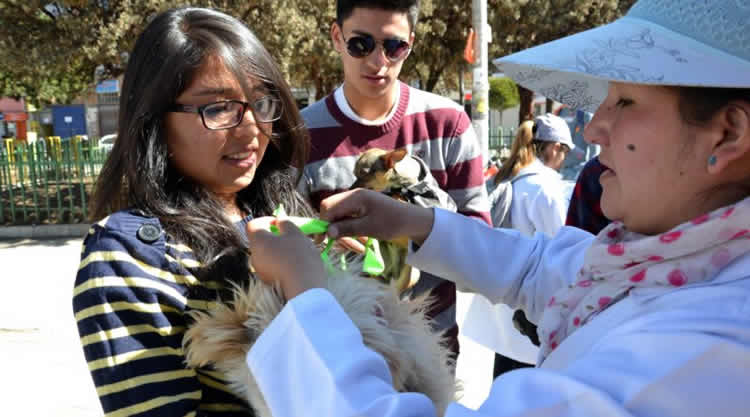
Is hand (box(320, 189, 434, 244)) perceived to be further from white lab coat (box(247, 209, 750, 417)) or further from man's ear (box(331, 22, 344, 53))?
man's ear (box(331, 22, 344, 53))

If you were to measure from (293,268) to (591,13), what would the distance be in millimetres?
18910

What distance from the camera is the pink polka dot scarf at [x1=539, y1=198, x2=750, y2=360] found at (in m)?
1.01

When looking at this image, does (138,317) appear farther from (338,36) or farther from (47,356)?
(47,356)

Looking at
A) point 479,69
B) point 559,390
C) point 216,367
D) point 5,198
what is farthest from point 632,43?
point 5,198

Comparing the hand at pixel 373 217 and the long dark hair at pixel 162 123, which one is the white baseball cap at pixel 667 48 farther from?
the long dark hair at pixel 162 123

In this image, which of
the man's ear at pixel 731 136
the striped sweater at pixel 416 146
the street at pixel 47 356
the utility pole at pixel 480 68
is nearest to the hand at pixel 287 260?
the man's ear at pixel 731 136

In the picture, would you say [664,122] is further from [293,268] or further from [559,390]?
[293,268]

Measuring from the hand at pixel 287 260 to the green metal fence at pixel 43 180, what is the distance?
10892mm

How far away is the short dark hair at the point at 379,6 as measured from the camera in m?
2.68

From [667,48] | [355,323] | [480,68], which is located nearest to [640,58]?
[667,48]

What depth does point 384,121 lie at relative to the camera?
2.66 metres

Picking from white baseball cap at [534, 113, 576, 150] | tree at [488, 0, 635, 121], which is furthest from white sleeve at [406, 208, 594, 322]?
tree at [488, 0, 635, 121]

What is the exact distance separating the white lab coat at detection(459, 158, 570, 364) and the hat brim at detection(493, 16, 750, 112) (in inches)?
94.0

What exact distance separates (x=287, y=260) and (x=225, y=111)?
2.00 feet
